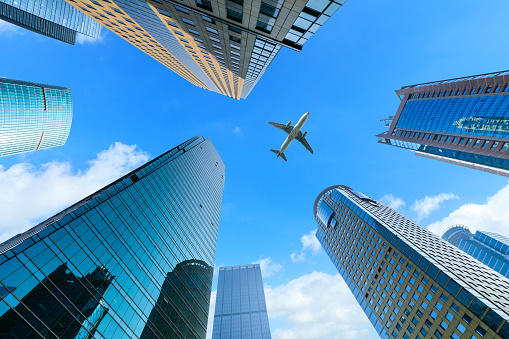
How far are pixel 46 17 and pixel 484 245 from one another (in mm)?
289055

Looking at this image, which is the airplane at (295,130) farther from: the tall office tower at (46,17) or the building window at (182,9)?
the tall office tower at (46,17)

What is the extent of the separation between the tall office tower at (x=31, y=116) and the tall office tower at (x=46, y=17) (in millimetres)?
34631

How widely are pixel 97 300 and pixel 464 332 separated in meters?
57.7

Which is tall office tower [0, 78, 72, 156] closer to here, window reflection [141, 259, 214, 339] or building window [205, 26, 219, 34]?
Answer: window reflection [141, 259, 214, 339]

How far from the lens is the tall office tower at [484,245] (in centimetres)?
12047

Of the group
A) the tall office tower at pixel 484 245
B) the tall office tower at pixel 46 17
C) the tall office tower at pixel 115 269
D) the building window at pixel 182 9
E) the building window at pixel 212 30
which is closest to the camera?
the tall office tower at pixel 115 269

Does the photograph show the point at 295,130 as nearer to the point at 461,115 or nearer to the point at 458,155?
the point at 461,115

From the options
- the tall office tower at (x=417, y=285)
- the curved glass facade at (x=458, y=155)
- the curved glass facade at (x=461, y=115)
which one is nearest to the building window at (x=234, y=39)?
the tall office tower at (x=417, y=285)

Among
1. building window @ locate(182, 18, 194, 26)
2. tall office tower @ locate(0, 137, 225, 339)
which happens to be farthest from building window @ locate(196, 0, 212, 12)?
tall office tower @ locate(0, 137, 225, 339)

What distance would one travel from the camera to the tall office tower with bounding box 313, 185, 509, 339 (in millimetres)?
42656

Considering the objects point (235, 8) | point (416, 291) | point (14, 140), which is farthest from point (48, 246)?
point (14, 140)

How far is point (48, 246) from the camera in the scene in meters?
23.9

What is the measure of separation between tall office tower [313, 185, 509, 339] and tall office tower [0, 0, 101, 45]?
197 metres

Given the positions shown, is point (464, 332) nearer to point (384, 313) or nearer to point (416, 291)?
point (416, 291)
